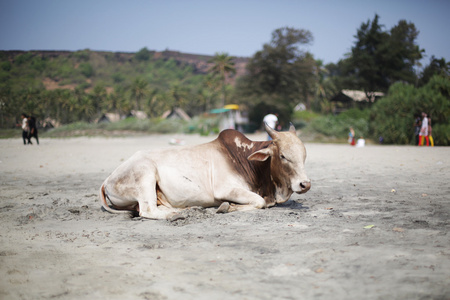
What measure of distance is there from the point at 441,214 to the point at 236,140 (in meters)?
3.25

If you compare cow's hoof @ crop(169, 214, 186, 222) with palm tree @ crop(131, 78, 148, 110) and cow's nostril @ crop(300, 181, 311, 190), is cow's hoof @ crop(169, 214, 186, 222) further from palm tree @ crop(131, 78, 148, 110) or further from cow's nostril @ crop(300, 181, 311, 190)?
palm tree @ crop(131, 78, 148, 110)

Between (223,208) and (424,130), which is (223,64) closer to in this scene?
(424,130)

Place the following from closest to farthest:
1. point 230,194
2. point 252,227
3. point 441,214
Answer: point 252,227 → point 441,214 → point 230,194

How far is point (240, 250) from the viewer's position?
165 inches

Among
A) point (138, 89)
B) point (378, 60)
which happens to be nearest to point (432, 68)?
point (378, 60)

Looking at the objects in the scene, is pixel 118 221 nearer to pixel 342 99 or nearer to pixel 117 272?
pixel 117 272

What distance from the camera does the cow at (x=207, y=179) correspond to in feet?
20.1

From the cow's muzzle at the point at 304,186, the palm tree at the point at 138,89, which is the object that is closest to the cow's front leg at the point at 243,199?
the cow's muzzle at the point at 304,186

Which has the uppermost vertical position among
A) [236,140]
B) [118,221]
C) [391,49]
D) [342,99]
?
[391,49]

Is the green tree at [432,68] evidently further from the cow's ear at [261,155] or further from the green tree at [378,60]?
the cow's ear at [261,155]

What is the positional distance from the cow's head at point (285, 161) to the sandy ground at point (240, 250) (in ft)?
1.25

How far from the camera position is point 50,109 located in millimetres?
62031

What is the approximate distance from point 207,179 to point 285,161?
1.26 meters

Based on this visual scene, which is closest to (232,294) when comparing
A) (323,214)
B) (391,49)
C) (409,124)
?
(323,214)
